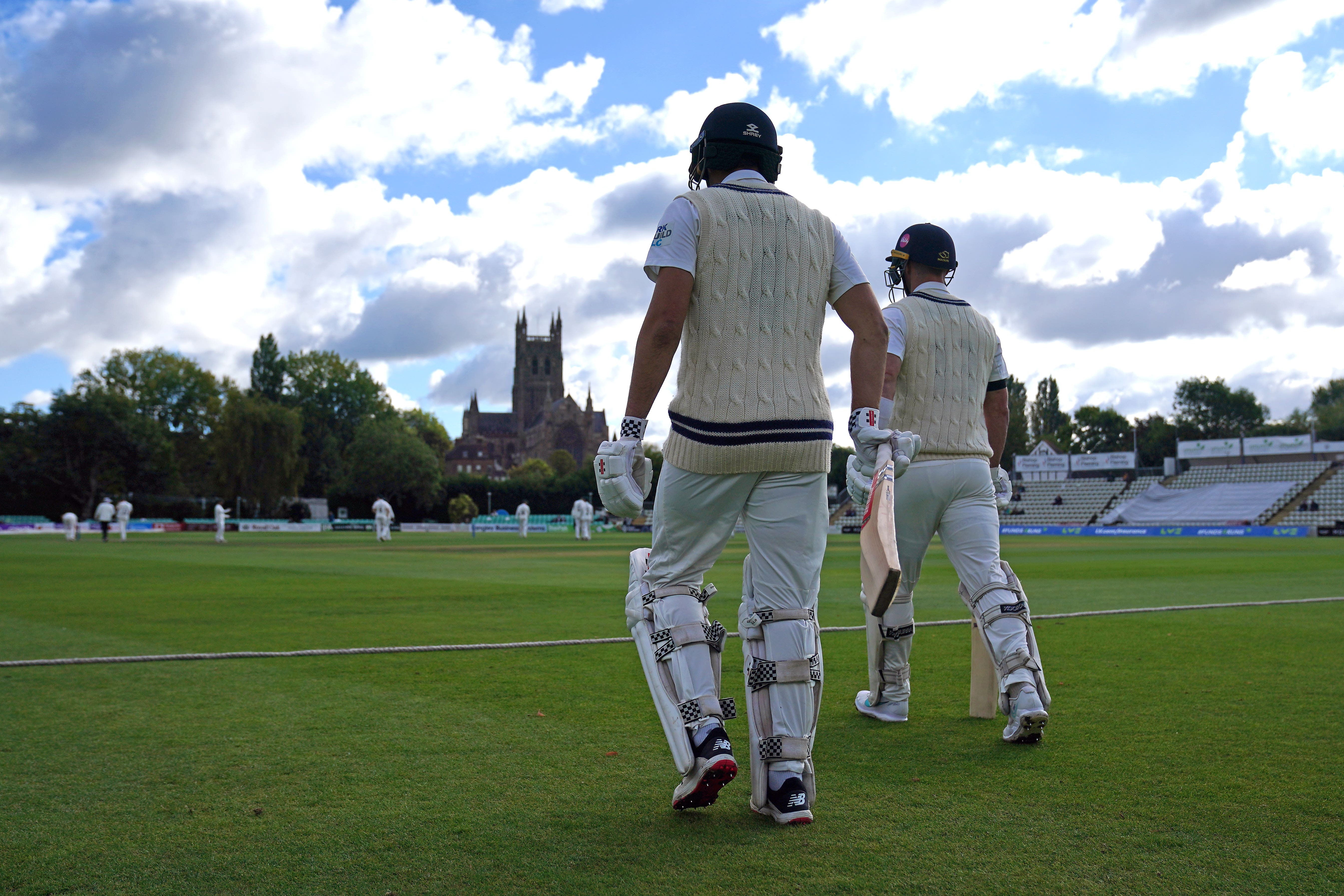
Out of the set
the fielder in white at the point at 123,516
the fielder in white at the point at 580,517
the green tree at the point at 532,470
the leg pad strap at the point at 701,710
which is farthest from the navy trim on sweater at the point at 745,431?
the green tree at the point at 532,470

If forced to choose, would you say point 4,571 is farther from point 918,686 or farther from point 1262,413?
point 1262,413

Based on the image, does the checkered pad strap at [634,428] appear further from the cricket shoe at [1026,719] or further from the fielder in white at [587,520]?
the fielder in white at [587,520]

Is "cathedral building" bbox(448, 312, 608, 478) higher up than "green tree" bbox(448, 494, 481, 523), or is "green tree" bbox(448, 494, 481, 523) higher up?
"cathedral building" bbox(448, 312, 608, 478)

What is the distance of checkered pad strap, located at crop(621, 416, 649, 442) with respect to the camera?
346 cm

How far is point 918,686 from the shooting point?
19.1 feet

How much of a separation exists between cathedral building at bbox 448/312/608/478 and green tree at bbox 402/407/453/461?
43.1 metres

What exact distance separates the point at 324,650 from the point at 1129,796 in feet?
16.3

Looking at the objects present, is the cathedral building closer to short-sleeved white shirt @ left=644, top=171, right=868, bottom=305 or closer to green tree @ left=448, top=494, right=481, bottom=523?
green tree @ left=448, top=494, right=481, bottom=523

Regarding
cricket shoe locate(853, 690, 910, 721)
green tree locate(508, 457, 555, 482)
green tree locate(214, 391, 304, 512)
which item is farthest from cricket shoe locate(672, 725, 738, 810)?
green tree locate(508, 457, 555, 482)

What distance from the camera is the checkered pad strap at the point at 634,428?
11.3ft

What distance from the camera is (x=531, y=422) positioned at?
180 m

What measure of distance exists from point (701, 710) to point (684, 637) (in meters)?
0.25

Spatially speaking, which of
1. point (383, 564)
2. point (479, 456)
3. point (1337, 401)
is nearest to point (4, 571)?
point (383, 564)

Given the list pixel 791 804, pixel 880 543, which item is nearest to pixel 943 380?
pixel 880 543
